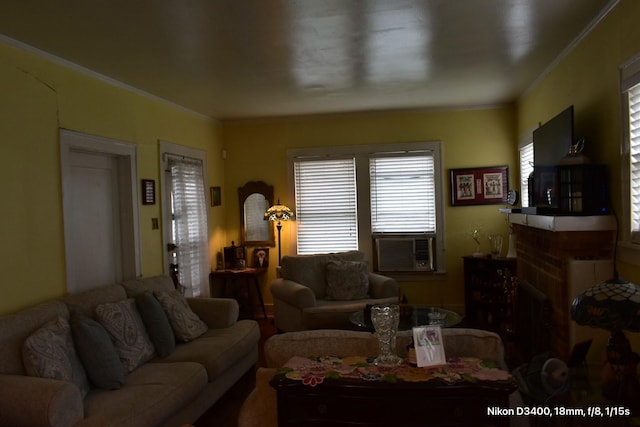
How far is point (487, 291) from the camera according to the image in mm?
5508

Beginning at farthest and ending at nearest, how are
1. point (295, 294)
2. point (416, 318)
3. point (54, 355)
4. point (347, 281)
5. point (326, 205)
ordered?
point (326, 205)
point (347, 281)
point (295, 294)
point (416, 318)
point (54, 355)

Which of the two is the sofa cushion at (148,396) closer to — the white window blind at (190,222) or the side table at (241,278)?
the white window blind at (190,222)

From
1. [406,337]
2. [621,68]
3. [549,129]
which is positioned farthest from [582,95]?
[406,337]

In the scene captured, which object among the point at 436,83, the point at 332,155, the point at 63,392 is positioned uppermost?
Result: the point at 436,83

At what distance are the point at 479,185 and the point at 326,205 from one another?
1.90 m

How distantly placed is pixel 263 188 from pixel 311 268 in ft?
4.82

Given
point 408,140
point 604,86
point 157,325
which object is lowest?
point 157,325

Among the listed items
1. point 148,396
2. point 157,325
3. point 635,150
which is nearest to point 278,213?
point 157,325

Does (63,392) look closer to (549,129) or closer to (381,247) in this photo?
(549,129)

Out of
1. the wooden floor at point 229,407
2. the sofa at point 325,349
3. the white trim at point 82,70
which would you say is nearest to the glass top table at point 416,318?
the wooden floor at point 229,407

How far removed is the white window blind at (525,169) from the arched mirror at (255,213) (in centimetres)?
305

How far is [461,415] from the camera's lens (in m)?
1.59

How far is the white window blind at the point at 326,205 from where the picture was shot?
6.20 metres

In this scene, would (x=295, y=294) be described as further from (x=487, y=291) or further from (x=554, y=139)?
(x=554, y=139)
